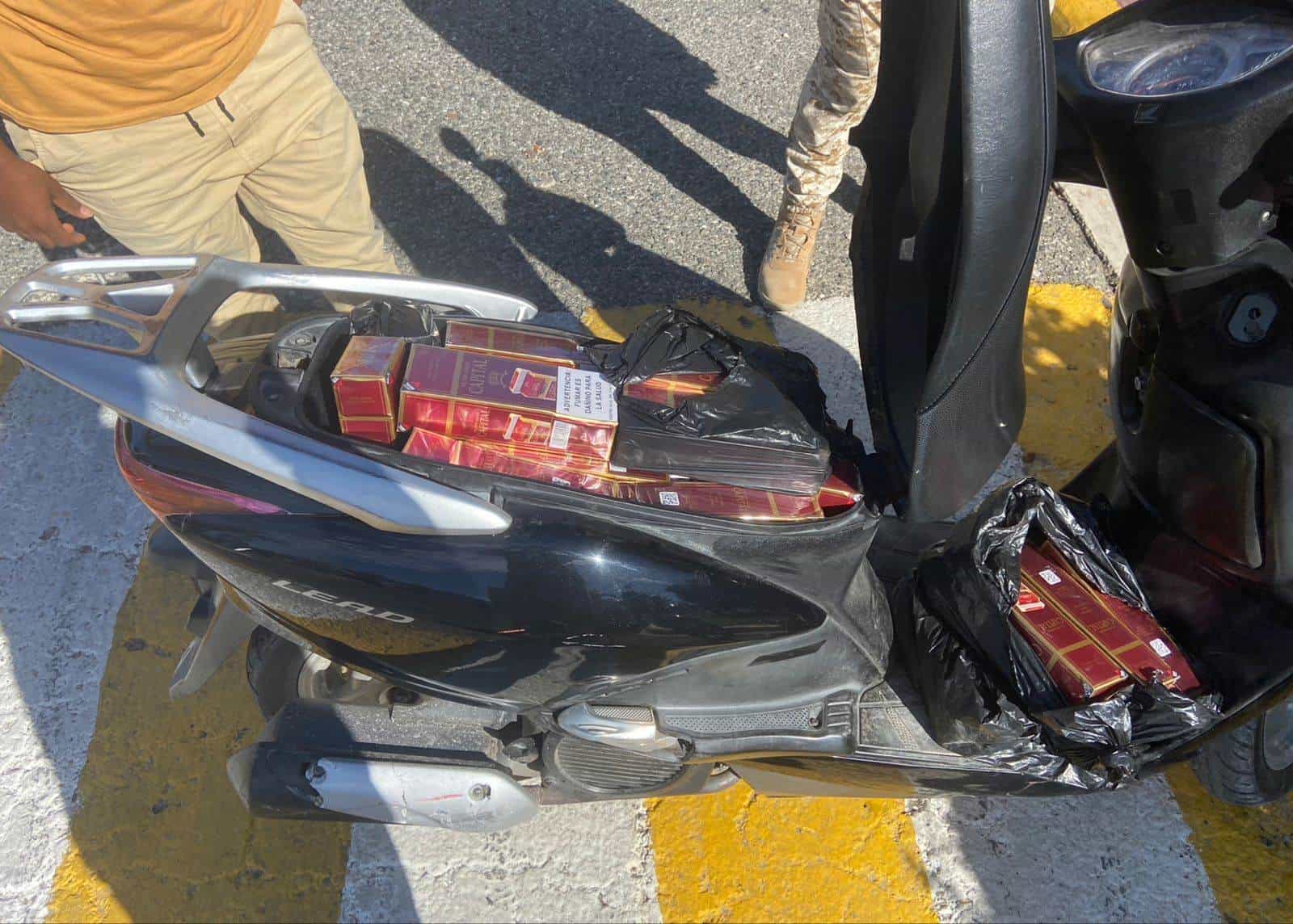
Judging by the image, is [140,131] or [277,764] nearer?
[277,764]

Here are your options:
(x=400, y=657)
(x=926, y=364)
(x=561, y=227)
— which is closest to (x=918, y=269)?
(x=926, y=364)

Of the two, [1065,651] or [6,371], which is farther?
[6,371]

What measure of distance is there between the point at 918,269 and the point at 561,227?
216 centimetres

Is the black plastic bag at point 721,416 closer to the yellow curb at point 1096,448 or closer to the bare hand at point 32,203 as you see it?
the yellow curb at point 1096,448

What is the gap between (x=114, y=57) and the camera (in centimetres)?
196

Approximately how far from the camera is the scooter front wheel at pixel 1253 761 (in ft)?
6.53

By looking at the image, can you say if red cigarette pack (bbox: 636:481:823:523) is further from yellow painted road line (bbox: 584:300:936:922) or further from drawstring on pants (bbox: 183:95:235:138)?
drawstring on pants (bbox: 183:95:235:138)

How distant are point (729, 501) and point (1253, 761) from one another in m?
1.48

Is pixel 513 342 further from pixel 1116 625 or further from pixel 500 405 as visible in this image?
pixel 1116 625

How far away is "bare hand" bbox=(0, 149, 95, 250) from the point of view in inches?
86.4

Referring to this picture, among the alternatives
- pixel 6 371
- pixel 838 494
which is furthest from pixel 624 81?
pixel 838 494

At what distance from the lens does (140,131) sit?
2115 mm

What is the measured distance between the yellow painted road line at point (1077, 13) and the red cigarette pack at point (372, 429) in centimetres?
397

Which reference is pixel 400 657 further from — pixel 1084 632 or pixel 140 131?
pixel 140 131
